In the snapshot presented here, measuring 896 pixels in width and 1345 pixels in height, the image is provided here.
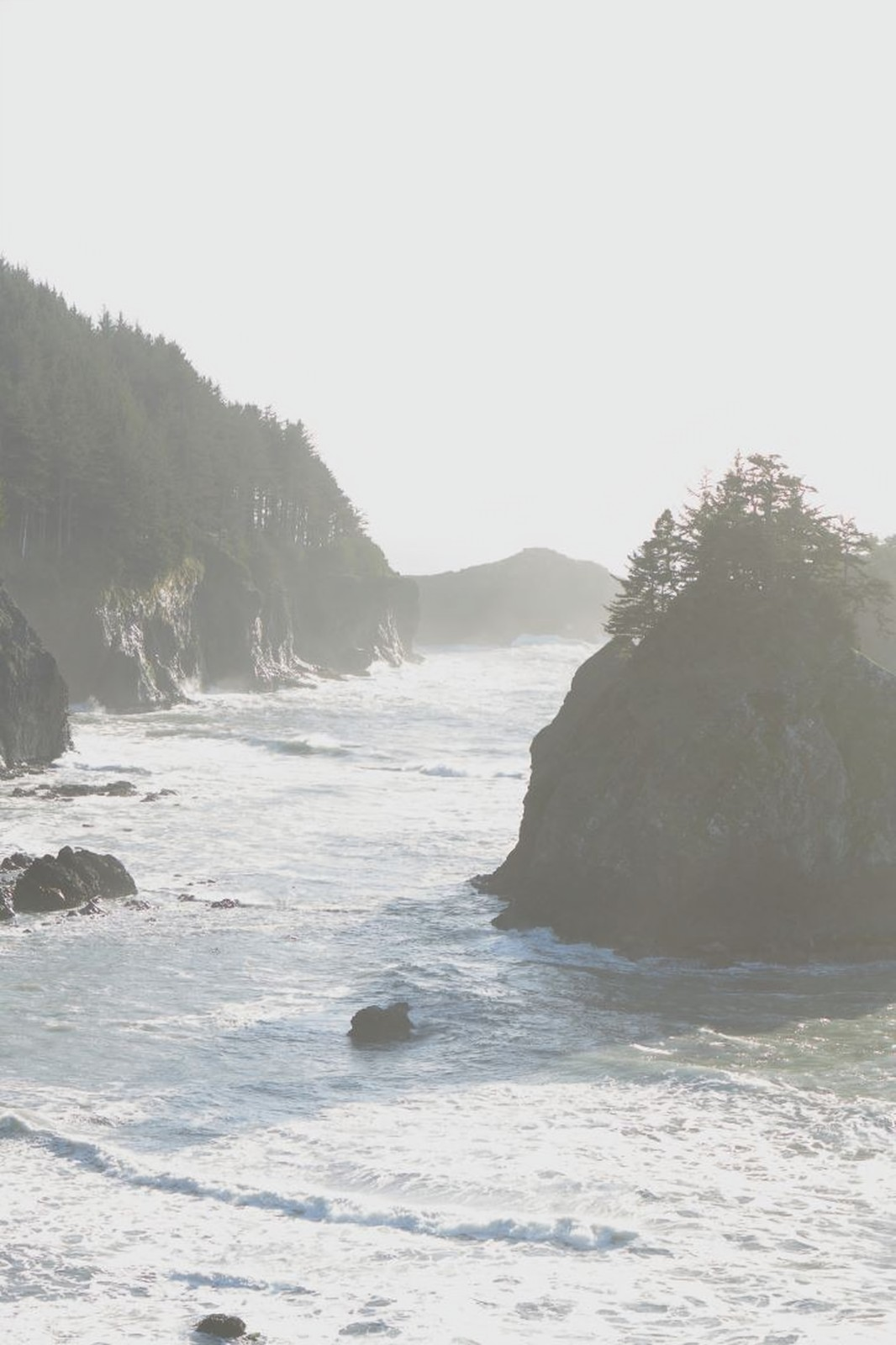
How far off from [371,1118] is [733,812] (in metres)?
13.4

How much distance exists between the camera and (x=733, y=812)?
29.1 metres

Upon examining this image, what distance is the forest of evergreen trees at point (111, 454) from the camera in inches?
3145

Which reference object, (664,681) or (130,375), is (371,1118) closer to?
(664,681)

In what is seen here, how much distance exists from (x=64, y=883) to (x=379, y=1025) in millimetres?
12648

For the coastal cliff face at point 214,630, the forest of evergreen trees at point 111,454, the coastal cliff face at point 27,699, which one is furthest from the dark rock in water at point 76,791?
the coastal cliff face at point 214,630

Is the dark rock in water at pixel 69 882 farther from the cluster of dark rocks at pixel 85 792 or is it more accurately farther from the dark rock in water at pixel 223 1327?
the dark rock in water at pixel 223 1327

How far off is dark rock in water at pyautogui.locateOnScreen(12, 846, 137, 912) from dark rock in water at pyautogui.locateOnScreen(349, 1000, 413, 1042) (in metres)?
11.7

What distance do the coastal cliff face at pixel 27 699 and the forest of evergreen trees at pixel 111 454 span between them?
48.0 ft

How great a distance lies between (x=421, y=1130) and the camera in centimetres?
1859

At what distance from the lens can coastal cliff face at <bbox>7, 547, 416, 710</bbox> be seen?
77.5 m

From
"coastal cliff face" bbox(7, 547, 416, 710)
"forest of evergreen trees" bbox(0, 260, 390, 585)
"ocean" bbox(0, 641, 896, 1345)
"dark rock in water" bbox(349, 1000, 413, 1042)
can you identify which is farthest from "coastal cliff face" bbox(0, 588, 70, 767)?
"dark rock in water" bbox(349, 1000, 413, 1042)

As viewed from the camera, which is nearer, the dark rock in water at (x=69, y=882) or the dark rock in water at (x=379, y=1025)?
the dark rock in water at (x=379, y=1025)

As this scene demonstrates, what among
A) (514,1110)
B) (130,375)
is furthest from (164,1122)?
(130,375)

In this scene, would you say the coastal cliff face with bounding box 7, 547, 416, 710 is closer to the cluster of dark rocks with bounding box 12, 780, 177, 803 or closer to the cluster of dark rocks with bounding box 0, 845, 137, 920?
the cluster of dark rocks with bounding box 12, 780, 177, 803
